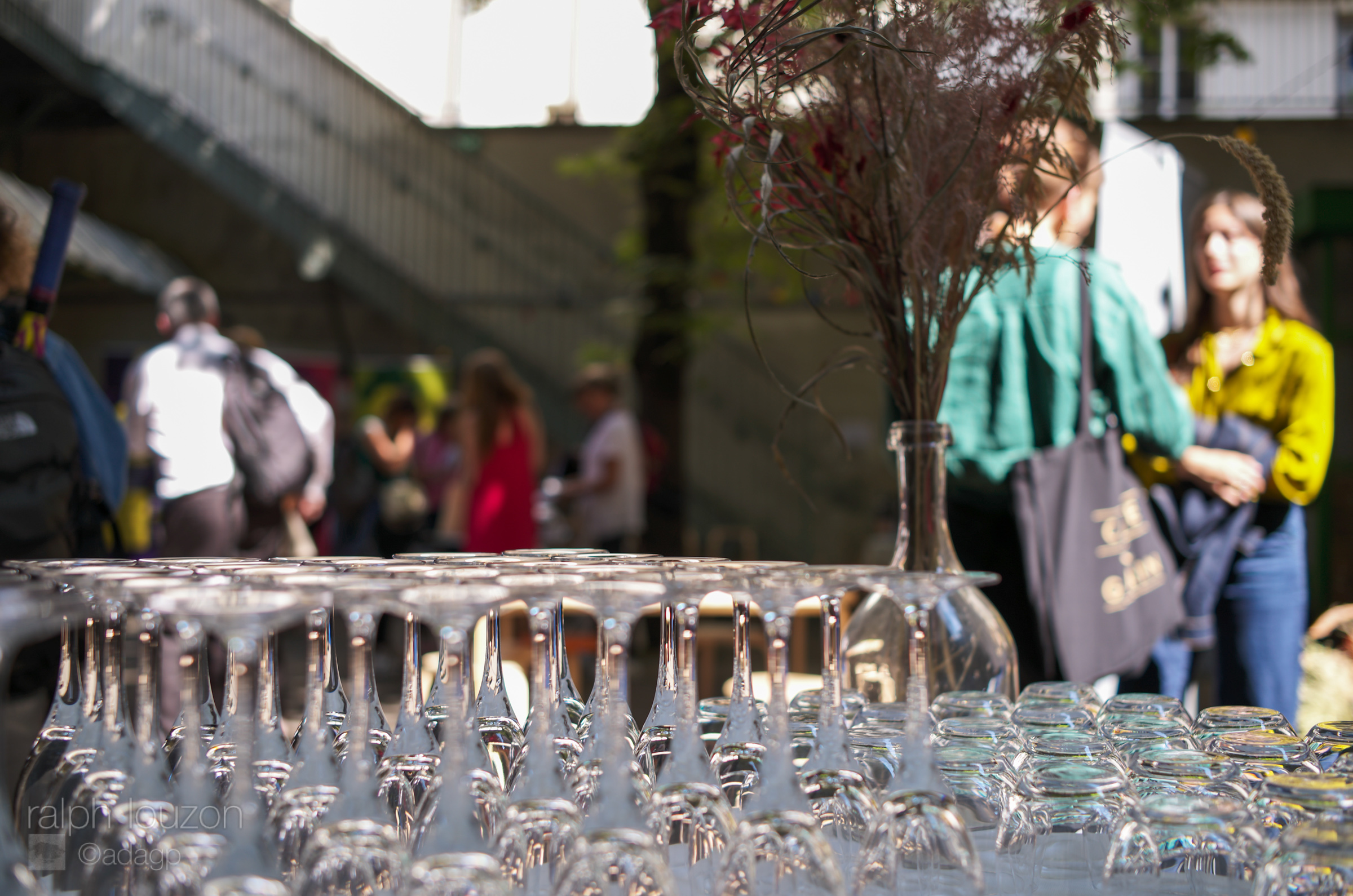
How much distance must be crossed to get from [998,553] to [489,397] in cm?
330

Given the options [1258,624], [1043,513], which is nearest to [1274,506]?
[1258,624]

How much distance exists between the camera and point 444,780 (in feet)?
2.75

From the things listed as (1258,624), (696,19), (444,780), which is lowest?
(1258,624)

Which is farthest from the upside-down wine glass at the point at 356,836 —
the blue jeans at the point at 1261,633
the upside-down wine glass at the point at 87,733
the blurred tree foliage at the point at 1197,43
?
the blurred tree foliage at the point at 1197,43

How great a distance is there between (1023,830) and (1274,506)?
6.90 ft

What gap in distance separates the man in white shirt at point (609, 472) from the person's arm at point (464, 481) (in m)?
0.72

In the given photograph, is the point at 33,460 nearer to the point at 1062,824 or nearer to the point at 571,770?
the point at 571,770

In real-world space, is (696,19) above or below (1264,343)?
above

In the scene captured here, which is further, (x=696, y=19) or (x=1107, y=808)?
(x=696, y=19)

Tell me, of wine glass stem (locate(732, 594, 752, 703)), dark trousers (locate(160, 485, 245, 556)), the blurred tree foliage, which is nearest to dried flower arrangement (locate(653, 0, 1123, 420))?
wine glass stem (locate(732, 594, 752, 703))

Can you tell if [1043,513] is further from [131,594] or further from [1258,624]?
[131,594]

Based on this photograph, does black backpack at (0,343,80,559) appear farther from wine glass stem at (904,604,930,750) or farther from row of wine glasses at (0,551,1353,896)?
wine glass stem at (904,604,930,750)

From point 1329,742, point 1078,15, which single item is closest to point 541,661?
point 1329,742

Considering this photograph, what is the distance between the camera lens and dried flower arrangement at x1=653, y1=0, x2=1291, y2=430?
1520 mm
